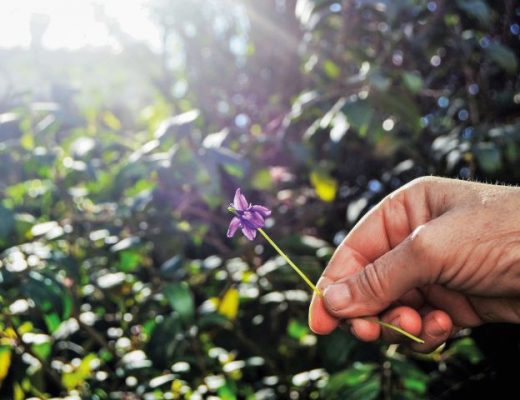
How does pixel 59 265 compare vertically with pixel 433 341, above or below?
below

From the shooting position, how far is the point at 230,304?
5.16 ft

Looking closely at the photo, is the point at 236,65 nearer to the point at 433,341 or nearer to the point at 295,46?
the point at 295,46

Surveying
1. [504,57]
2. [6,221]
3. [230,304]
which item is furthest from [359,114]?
[6,221]

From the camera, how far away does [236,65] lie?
9.00 ft

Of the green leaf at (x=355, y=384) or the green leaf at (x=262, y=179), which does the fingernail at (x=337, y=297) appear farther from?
the green leaf at (x=262, y=179)

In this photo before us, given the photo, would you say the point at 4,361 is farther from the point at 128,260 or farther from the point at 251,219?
the point at 251,219

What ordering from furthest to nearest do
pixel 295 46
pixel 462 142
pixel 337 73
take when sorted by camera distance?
pixel 295 46 < pixel 337 73 < pixel 462 142

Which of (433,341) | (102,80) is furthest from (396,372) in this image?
(102,80)

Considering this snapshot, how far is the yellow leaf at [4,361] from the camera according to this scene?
1259 millimetres

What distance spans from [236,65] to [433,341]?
2.05 metres

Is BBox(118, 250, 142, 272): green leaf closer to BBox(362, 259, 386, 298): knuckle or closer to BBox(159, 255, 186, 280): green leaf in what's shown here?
BBox(159, 255, 186, 280): green leaf

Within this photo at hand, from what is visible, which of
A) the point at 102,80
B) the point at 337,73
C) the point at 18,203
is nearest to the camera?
the point at 18,203

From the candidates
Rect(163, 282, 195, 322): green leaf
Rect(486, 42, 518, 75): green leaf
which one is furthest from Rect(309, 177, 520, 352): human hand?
Rect(486, 42, 518, 75): green leaf

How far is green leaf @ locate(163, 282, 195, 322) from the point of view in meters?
1.34
